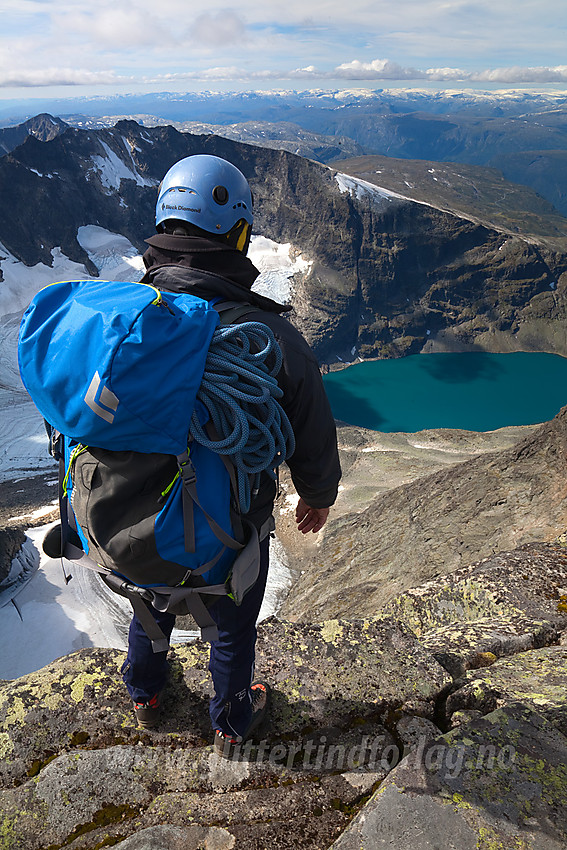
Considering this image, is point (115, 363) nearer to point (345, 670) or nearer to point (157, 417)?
point (157, 417)

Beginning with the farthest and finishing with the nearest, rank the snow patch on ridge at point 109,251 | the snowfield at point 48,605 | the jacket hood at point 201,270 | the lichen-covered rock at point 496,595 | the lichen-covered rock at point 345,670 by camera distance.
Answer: the snow patch on ridge at point 109,251, the snowfield at point 48,605, the lichen-covered rock at point 496,595, the lichen-covered rock at point 345,670, the jacket hood at point 201,270

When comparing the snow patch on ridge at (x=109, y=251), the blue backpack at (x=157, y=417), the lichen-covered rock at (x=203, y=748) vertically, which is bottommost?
the lichen-covered rock at (x=203, y=748)

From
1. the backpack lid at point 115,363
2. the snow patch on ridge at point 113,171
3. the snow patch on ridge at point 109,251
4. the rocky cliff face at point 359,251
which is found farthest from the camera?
the snow patch on ridge at point 113,171

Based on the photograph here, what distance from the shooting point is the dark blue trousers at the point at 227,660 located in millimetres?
3822

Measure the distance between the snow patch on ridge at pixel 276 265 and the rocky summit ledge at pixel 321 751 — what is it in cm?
Answer: 14219

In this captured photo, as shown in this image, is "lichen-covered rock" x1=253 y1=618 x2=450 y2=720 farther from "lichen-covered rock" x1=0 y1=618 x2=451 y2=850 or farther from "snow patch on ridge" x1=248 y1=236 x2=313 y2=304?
"snow patch on ridge" x1=248 y1=236 x2=313 y2=304

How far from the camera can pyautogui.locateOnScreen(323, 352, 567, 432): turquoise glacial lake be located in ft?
334

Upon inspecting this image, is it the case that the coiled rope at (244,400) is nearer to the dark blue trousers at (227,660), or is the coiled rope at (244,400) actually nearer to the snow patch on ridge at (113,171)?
the dark blue trousers at (227,660)

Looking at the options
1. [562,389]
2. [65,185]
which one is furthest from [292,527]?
[65,185]

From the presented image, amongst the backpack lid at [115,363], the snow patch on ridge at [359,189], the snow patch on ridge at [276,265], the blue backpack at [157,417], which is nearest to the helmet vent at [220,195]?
the blue backpack at [157,417]

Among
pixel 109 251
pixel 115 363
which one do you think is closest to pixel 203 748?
pixel 115 363

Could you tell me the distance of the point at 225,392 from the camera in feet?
9.79

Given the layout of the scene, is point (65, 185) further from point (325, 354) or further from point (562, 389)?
point (562, 389)

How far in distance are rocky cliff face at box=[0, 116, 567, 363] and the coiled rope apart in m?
135
